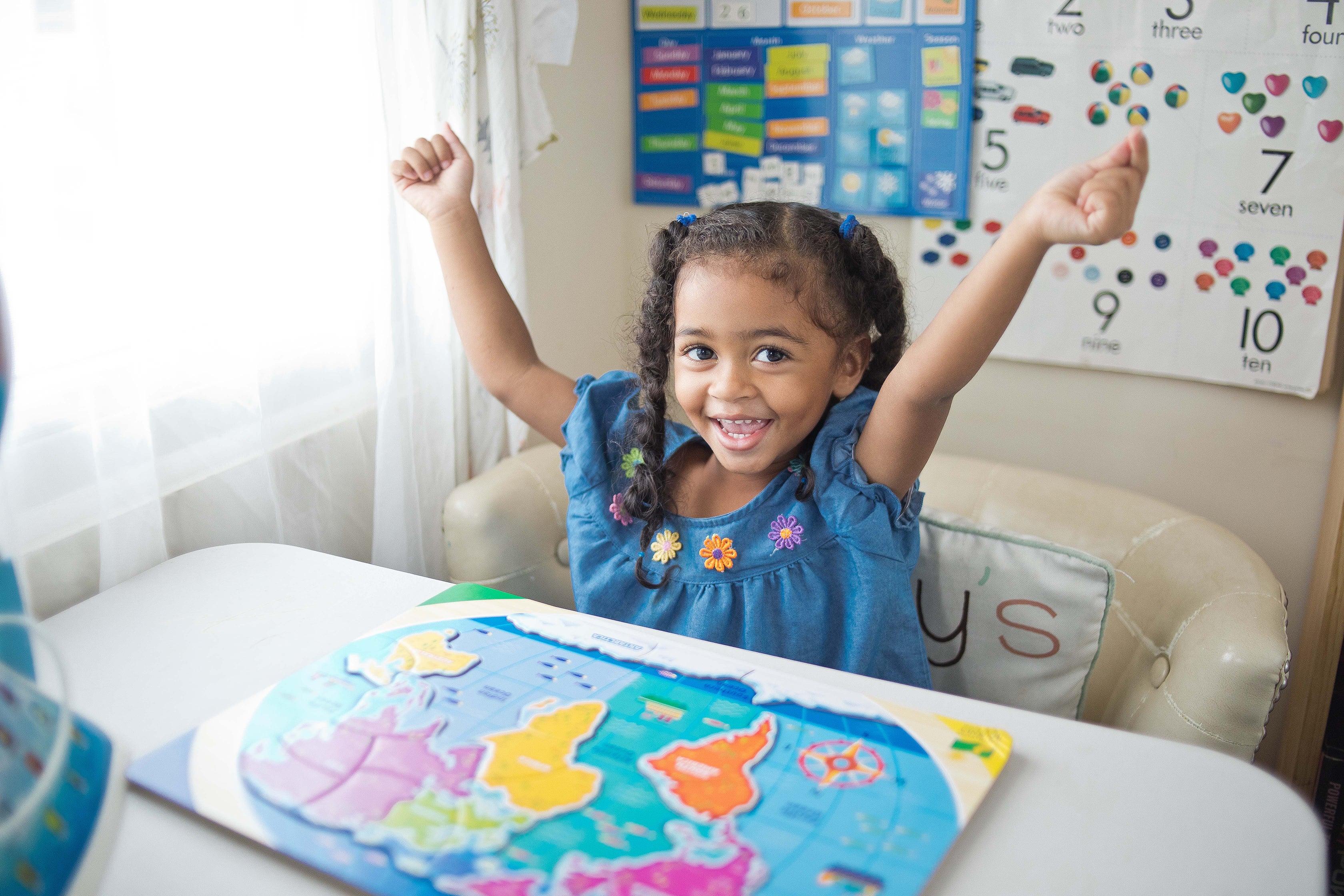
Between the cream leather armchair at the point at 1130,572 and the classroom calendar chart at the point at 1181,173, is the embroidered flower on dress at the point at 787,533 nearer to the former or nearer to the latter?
the cream leather armchair at the point at 1130,572

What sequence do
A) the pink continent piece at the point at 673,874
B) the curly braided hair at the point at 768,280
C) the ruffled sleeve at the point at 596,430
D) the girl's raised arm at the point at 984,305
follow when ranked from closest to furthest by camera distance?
the pink continent piece at the point at 673,874
the girl's raised arm at the point at 984,305
the curly braided hair at the point at 768,280
the ruffled sleeve at the point at 596,430

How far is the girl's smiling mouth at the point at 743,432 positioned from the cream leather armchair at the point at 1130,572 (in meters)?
0.42

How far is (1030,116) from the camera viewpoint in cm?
168

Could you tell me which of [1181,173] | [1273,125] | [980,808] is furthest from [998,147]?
[980,808]

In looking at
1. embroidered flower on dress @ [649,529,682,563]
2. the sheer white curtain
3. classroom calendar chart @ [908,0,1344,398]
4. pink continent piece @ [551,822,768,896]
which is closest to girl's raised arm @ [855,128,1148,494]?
embroidered flower on dress @ [649,529,682,563]

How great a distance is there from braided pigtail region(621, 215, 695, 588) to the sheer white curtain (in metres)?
0.39

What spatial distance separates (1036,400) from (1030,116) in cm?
49

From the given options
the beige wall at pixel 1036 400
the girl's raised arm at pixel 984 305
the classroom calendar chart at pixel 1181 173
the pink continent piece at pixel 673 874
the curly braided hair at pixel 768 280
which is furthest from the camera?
the beige wall at pixel 1036 400

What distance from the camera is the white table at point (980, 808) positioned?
1.81 ft

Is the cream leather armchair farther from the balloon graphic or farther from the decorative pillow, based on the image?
the balloon graphic

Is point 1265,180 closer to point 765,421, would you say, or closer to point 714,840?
point 765,421

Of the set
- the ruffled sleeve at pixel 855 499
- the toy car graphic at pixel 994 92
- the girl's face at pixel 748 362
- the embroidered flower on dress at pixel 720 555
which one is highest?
the toy car graphic at pixel 994 92

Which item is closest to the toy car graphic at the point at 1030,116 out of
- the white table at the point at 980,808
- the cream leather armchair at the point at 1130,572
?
the cream leather armchair at the point at 1130,572

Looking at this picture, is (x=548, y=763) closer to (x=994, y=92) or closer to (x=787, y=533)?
(x=787, y=533)
